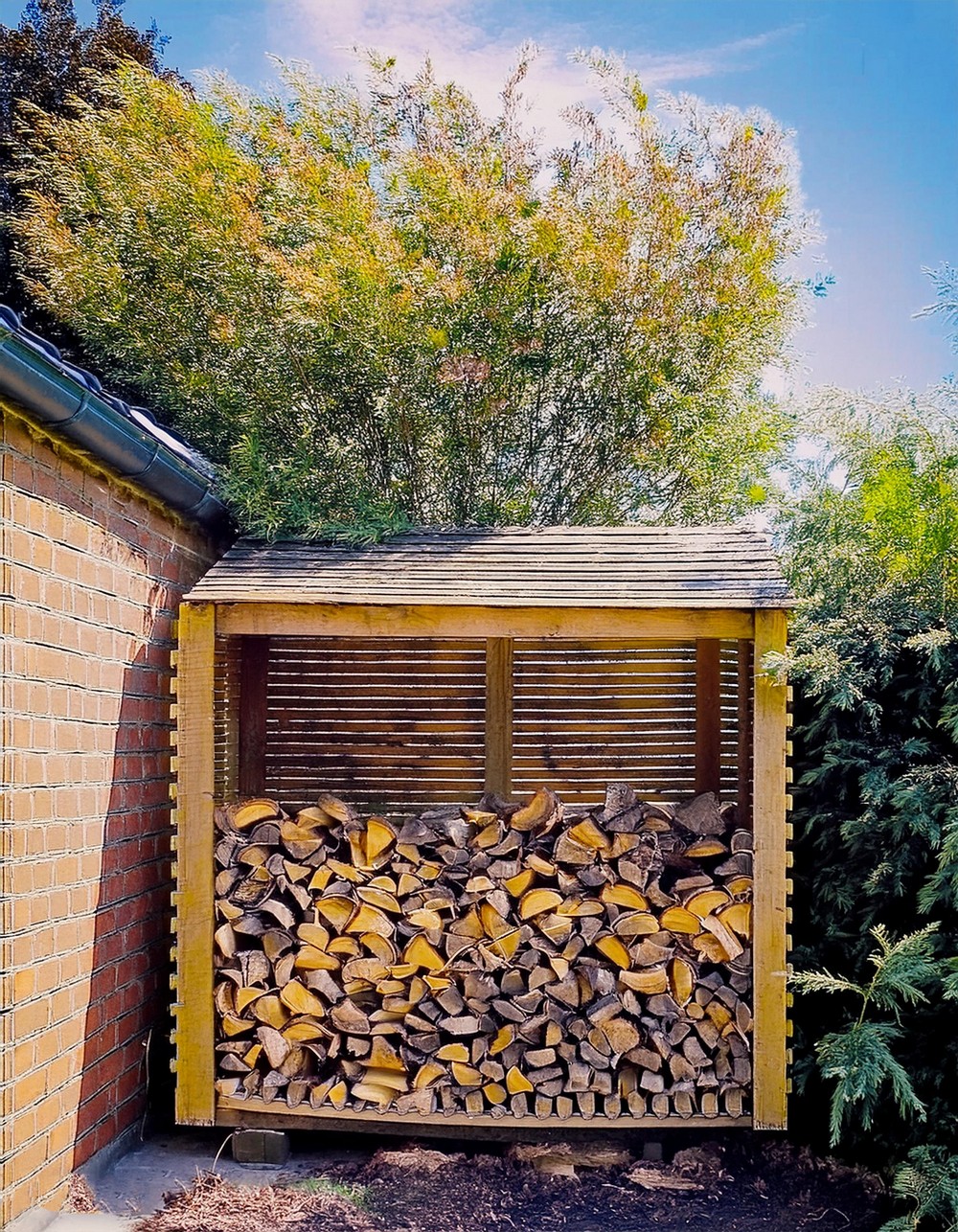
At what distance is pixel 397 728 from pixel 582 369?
6.80ft

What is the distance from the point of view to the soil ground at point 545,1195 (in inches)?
115

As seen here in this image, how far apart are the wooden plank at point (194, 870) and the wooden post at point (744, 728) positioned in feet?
6.41

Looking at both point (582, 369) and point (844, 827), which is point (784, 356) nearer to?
point (582, 369)

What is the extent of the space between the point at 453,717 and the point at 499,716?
0.80ft

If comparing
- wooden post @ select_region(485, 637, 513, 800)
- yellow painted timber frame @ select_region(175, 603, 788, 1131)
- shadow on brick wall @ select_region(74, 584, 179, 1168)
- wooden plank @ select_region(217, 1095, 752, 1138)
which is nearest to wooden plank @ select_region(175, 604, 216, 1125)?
yellow painted timber frame @ select_region(175, 603, 788, 1131)

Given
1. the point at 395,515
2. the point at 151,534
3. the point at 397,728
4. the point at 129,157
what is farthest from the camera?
the point at 129,157

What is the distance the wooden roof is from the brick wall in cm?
35

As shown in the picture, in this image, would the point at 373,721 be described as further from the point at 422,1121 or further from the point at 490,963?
the point at 422,1121

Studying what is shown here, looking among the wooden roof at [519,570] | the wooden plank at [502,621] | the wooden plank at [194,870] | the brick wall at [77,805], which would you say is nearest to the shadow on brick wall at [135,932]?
the brick wall at [77,805]

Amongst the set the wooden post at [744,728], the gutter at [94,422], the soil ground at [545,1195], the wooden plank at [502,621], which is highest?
the gutter at [94,422]

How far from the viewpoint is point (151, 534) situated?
3586mm

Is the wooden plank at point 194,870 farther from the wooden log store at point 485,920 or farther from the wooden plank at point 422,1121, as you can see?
the wooden plank at point 422,1121

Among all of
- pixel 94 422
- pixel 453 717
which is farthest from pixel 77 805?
pixel 453 717

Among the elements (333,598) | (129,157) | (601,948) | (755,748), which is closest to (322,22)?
(129,157)
